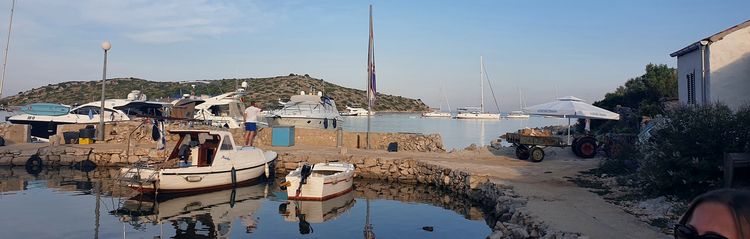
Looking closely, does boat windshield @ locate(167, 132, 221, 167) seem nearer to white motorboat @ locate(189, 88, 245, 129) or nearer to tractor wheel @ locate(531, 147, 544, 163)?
tractor wheel @ locate(531, 147, 544, 163)

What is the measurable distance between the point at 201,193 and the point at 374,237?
679 cm

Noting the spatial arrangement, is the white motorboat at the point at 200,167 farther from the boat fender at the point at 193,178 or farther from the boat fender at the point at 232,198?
the boat fender at the point at 232,198

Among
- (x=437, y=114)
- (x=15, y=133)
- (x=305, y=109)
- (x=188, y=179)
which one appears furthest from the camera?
(x=437, y=114)

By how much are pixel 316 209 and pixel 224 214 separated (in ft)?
7.76


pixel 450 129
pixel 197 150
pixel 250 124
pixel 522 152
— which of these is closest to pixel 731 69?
pixel 522 152

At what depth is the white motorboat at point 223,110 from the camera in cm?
2949

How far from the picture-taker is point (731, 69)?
14.6m

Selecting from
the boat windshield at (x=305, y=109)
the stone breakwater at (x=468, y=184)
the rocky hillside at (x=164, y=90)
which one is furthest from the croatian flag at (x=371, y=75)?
the rocky hillside at (x=164, y=90)

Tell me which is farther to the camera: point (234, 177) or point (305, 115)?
point (305, 115)

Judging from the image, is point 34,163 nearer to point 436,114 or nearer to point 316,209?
point 316,209

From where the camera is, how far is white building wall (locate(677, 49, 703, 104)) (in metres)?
15.5

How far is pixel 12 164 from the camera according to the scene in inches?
804

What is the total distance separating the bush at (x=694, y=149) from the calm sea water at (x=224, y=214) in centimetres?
385

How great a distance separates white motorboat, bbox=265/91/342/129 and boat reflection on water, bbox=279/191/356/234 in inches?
615
